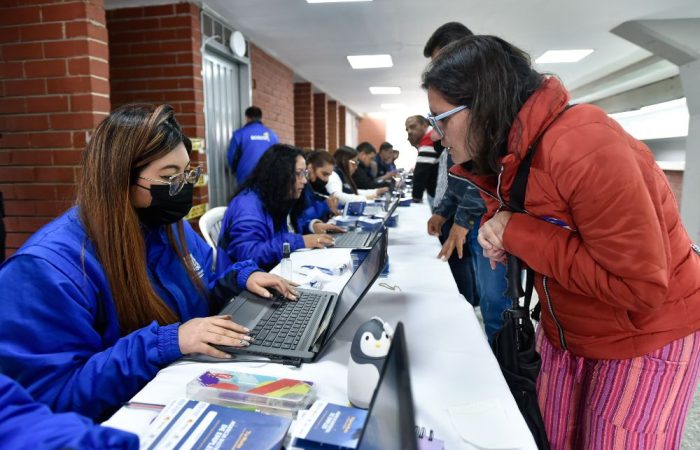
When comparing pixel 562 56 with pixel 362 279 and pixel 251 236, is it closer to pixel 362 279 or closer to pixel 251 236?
pixel 251 236

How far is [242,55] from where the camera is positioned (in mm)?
4699

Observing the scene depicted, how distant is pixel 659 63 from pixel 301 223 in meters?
6.03

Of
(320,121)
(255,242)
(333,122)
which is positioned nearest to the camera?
(255,242)

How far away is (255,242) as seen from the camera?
7.02 feet

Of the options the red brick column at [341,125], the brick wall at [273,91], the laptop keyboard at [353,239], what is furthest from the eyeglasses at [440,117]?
the red brick column at [341,125]

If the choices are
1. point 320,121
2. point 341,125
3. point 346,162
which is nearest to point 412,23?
point 346,162

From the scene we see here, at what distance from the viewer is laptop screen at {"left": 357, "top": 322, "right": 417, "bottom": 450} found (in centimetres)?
43

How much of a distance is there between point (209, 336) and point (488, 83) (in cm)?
82

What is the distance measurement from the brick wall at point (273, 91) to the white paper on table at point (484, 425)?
4.91 metres

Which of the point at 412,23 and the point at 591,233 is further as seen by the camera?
the point at 412,23

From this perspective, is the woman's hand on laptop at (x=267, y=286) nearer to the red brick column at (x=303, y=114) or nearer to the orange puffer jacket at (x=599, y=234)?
the orange puffer jacket at (x=599, y=234)

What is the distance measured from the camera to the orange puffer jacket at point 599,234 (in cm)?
81

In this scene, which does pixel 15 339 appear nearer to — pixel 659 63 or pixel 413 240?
pixel 413 240

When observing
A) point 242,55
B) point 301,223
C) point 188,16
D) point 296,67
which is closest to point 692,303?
point 301,223
